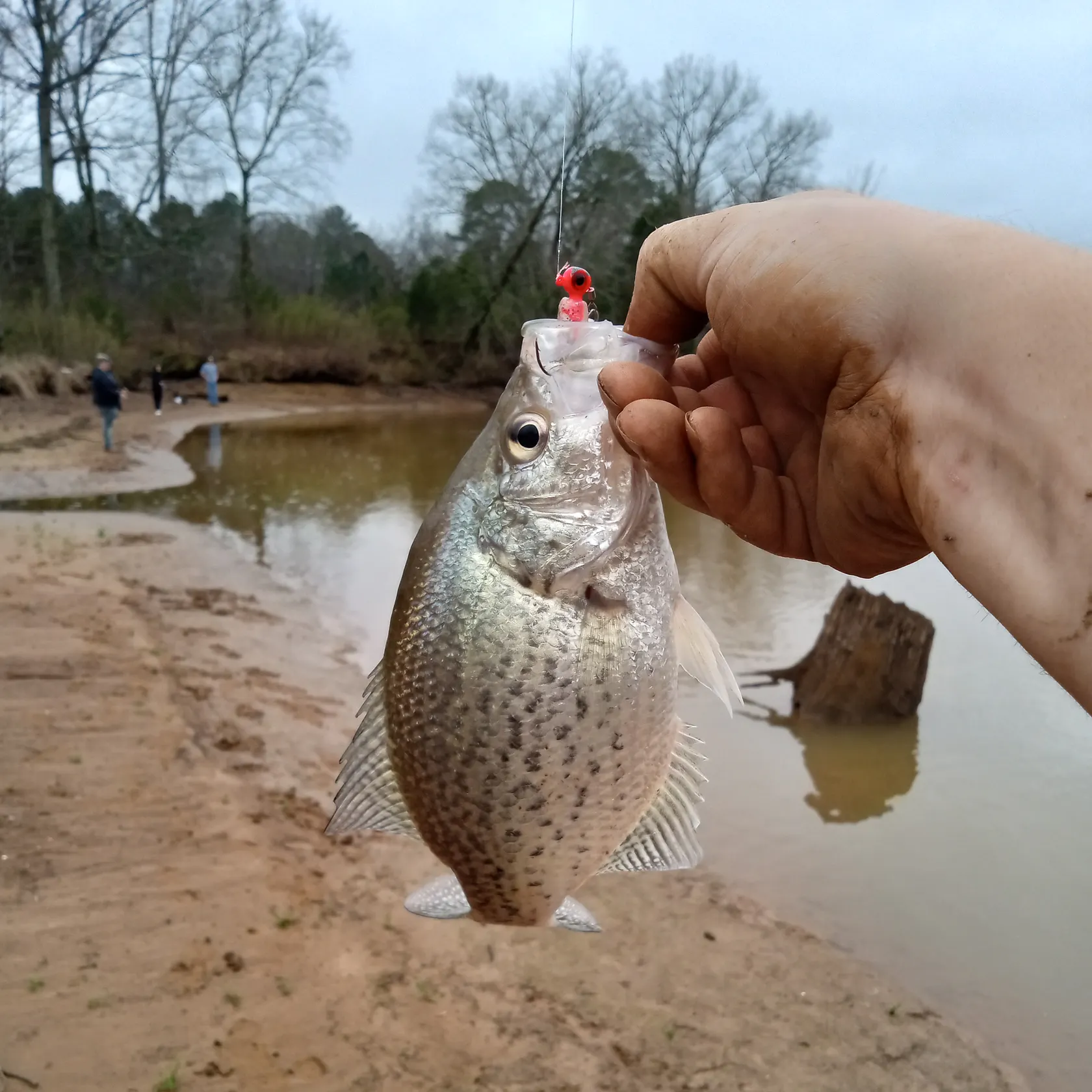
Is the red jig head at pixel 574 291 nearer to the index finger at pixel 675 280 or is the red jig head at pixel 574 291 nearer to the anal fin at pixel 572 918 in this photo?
the index finger at pixel 675 280

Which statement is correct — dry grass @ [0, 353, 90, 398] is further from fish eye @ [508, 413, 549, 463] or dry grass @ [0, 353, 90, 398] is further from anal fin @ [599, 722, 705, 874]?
anal fin @ [599, 722, 705, 874]

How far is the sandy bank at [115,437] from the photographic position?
16484 millimetres

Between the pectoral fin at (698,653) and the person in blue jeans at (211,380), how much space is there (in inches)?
1230

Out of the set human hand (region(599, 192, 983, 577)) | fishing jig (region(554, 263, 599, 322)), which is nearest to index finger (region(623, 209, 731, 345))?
human hand (region(599, 192, 983, 577))

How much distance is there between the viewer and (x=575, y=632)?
6.13 feet

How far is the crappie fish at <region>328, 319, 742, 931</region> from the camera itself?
187 cm

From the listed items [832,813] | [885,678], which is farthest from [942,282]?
[885,678]

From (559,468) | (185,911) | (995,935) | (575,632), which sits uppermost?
(559,468)

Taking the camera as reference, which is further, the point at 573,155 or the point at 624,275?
the point at 624,275

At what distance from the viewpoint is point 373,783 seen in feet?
6.77

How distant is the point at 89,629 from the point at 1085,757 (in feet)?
30.2

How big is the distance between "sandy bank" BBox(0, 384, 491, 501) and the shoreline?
1100cm

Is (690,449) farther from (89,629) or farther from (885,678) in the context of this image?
(89,629)

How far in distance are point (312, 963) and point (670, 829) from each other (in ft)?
9.28
